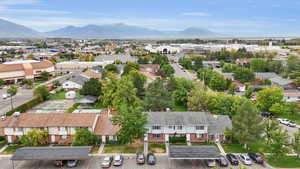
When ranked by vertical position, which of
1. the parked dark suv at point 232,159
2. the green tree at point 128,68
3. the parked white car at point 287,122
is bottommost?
the parked dark suv at point 232,159

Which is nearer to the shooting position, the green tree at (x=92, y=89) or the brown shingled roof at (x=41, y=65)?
the green tree at (x=92, y=89)

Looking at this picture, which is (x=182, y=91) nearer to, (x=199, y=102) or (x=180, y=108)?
(x=180, y=108)

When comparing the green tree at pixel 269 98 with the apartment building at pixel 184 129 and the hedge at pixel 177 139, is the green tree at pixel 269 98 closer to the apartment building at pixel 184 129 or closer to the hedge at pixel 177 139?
the apartment building at pixel 184 129

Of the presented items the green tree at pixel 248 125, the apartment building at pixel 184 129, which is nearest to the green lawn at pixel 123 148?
the apartment building at pixel 184 129

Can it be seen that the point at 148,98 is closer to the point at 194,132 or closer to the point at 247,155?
the point at 194,132

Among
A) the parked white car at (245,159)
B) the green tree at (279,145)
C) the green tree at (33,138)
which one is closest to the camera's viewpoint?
the green tree at (279,145)

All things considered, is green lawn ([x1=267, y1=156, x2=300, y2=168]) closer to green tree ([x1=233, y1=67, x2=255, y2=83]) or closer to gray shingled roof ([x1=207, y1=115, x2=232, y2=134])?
gray shingled roof ([x1=207, y1=115, x2=232, y2=134])

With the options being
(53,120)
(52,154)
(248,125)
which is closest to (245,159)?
(248,125)
